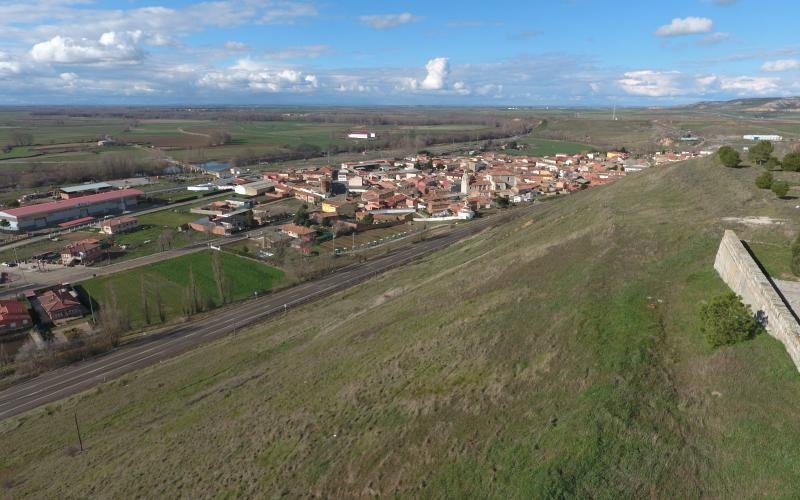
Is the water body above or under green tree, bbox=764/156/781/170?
under

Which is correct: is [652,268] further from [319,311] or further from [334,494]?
[319,311]

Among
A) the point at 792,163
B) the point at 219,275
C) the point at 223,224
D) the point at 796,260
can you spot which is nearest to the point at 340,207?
the point at 223,224

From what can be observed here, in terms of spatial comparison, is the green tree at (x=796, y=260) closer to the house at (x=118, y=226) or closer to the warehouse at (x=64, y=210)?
the house at (x=118, y=226)

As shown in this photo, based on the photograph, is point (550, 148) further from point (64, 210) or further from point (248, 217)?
point (64, 210)

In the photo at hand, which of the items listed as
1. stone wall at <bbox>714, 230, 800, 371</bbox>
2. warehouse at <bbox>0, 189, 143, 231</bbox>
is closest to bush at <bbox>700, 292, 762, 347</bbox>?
stone wall at <bbox>714, 230, 800, 371</bbox>

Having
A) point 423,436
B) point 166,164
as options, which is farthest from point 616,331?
point 166,164

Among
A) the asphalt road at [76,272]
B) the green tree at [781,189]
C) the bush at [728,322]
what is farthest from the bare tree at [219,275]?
the green tree at [781,189]

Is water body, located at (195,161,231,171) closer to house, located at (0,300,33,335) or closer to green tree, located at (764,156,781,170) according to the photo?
house, located at (0,300,33,335)
